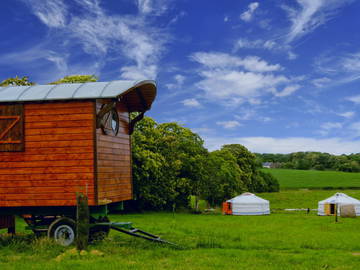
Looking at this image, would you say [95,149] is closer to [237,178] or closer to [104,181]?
[104,181]

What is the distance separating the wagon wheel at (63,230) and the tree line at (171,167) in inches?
734

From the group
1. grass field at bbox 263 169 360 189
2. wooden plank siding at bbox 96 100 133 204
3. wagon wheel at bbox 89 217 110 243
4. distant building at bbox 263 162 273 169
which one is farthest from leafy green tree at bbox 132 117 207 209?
distant building at bbox 263 162 273 169

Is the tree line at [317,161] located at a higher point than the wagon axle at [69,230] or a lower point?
higher

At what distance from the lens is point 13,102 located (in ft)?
46.0

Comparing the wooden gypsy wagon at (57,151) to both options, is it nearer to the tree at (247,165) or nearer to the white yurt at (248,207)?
the white yurt at (248,207)

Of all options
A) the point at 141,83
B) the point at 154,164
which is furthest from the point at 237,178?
the point at 141,83

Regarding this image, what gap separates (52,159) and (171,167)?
23.4m

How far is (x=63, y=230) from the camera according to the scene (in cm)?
1398

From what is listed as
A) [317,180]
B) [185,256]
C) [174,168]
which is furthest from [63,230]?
[317,180]

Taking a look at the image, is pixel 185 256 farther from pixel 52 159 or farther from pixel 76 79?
pixel 76 79

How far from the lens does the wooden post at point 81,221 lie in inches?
484

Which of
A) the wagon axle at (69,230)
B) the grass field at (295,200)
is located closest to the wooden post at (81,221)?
the wagon axle at (69,230)

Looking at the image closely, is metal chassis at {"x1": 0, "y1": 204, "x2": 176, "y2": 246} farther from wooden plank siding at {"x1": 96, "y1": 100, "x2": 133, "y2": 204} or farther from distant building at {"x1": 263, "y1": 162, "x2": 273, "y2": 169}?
distant building at {"x1": 263, "y1": 162, "x2": 273, "y2": 169}

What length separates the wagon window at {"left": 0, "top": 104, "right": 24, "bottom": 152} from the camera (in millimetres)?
13849
